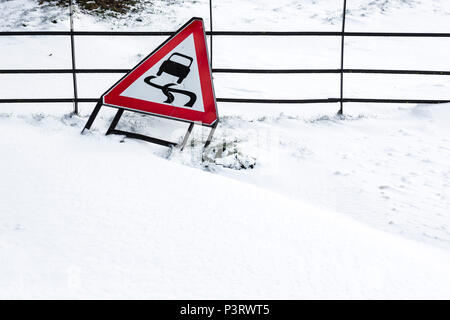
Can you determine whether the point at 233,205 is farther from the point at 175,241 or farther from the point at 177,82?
the point at 177,82

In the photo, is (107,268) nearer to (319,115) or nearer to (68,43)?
(319,115)

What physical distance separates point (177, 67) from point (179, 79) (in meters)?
0.11

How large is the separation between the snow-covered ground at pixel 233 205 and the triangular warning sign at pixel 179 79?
366 millimetres

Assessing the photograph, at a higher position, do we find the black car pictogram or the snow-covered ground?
the black car pictogram

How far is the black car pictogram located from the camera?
14.6 feet

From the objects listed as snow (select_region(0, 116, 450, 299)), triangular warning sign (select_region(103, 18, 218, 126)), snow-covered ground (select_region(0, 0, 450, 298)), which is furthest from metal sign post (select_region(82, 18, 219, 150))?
snow (select_region(0, 116, 450, 299))

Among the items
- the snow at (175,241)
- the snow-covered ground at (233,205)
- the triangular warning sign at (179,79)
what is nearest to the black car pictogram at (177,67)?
the triangular warning sign at (179,79)

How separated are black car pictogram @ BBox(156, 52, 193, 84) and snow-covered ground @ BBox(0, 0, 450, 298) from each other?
62cm

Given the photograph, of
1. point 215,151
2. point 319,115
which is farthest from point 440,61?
point 215,151

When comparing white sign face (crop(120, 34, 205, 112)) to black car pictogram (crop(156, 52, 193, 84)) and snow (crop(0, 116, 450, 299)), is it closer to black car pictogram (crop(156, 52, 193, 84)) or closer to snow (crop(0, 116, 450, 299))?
black car pictogram (crop(156, 52, 193, 84))

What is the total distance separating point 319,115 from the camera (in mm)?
5773

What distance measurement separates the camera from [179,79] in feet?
14.6

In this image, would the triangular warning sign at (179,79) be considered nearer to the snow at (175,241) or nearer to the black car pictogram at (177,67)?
the black car pictogram at (177,67)

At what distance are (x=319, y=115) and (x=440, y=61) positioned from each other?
17.8 feet
